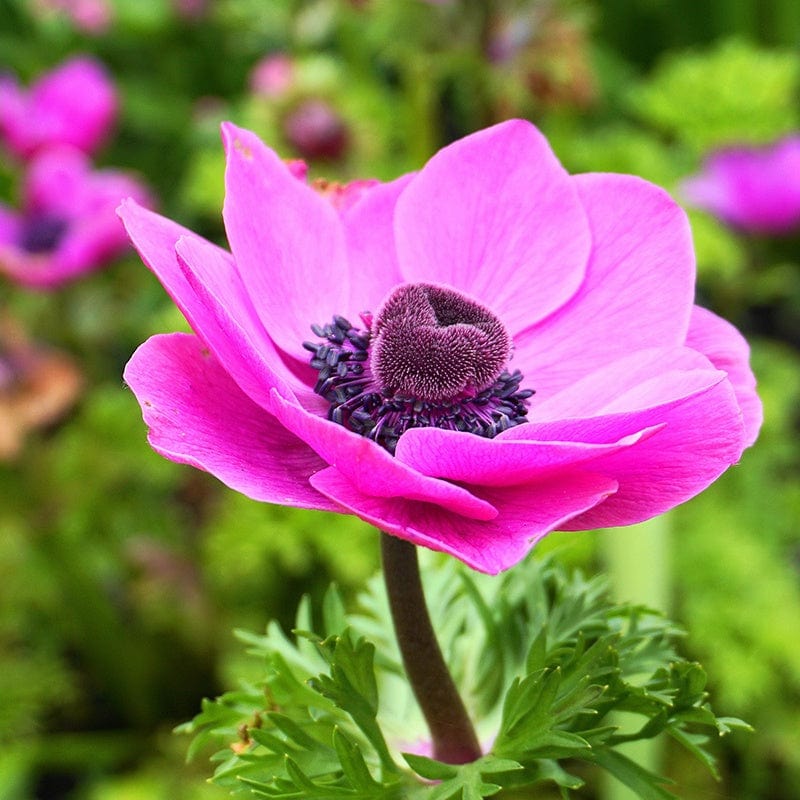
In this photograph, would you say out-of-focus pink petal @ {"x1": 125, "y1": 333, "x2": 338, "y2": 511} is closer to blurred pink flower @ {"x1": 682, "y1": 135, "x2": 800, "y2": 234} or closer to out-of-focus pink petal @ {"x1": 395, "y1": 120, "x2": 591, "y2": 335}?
out-of-focus pink petal @ {"x1": 395, "y1": 120, "x2": 591, "y2": 335}

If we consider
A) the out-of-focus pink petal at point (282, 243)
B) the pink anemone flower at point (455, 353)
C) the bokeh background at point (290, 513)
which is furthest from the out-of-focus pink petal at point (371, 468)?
the bokeh background at point (290, 513)

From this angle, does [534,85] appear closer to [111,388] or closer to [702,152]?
[702,152]

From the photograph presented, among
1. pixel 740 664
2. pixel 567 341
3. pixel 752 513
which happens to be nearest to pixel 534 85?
pixel 752 513

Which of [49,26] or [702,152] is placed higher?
[49,26]

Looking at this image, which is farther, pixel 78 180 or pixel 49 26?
pixel 49 26

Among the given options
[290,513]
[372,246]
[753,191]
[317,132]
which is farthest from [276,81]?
[372,246]

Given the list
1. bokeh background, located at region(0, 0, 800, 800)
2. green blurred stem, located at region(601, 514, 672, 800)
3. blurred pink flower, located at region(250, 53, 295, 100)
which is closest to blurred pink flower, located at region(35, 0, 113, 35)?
bokeh background, located at region(0, 0, 800, 800)

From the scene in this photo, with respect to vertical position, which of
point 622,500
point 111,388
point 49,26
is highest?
point 49,26

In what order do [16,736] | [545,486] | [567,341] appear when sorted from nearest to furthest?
1. [545,486]
2. [567,341]
3. [16,736]
